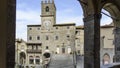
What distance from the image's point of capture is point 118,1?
10.0 m

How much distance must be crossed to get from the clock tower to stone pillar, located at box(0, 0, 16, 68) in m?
47.7

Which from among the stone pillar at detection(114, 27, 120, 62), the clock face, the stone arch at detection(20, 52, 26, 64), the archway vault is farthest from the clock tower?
the archway vault

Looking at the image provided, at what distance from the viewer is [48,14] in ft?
173

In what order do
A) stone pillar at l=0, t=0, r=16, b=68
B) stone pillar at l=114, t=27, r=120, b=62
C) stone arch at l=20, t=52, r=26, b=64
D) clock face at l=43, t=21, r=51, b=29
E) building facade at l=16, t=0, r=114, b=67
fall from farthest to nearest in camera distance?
stone arch at l=20, t=52, r=26, b=64 → clock face at l=43, t=21, r=51, b=29 → building facade at l=16, t=0, r=114, b=67 → stone pillar at l=114, t=27, r=120, b=62 → stone pillar at l=0, t=0, r=16, b=68

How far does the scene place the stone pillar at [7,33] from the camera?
2482mm

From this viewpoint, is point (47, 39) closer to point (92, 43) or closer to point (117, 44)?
point (117, 44)

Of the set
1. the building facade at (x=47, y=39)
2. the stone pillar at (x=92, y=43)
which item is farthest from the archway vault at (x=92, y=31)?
the building facade at (x=47, y=39)

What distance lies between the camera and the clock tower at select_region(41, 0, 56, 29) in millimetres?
52344

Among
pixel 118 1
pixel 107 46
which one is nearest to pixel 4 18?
pixel 118 1

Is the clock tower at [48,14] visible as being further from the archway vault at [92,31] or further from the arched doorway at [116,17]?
Answer: the archway vault at [92,31]

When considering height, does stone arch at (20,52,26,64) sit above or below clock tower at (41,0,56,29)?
below

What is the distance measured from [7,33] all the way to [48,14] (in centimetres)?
4967

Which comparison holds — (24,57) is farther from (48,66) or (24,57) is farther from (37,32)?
(48,66)

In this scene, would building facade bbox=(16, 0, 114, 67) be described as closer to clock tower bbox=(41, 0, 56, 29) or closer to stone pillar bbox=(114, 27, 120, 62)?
clock tower bbox=(41, 0, 56, 29)
